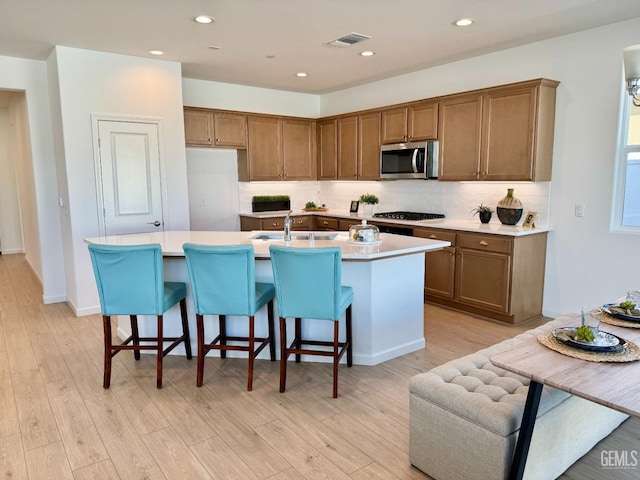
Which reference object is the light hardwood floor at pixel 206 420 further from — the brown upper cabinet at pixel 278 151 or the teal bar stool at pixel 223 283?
the brown upper cabinet at pixel 278 151

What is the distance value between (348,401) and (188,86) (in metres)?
4.68

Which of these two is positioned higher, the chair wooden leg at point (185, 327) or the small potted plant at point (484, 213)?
the small potted plant at point (484, 213)

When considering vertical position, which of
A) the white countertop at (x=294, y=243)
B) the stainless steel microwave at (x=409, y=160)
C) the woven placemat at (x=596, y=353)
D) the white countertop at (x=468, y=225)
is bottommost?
the woven placemat at (x=596, y=353)

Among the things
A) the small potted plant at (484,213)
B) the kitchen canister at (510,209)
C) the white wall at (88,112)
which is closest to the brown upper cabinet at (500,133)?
the kitchen canister at (510,209)

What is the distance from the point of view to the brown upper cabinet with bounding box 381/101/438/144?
512 cm

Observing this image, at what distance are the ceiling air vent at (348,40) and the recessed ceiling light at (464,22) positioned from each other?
0.81 meters

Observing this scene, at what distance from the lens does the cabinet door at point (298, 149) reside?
6.62 metres

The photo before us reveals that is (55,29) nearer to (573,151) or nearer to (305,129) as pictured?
(305,129)

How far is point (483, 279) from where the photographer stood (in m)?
4.43

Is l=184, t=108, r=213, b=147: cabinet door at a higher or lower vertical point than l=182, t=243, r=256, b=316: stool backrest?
higher

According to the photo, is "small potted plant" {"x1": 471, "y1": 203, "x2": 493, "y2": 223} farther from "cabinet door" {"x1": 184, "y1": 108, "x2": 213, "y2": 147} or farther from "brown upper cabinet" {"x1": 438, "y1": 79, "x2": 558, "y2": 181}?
"cabinet door" {"x1": 184, "y1": 108, "x2": 213, "y2": 147}

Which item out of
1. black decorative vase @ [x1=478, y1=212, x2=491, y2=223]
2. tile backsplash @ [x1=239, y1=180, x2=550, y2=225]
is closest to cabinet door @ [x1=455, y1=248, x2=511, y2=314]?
black decorative vase @ [x1=478, y1=212, x2=491, y2=223]

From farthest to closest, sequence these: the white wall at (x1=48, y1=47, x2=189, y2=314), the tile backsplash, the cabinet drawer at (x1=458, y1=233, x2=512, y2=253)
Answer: the tile backsplash < the white wall at (x1=48, y1=47, x2=189, y2=314) < the cabinet drawer at (x1=458, y1=233, x2=512, y2=253)

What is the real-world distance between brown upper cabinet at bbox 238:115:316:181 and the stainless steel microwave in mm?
1479
